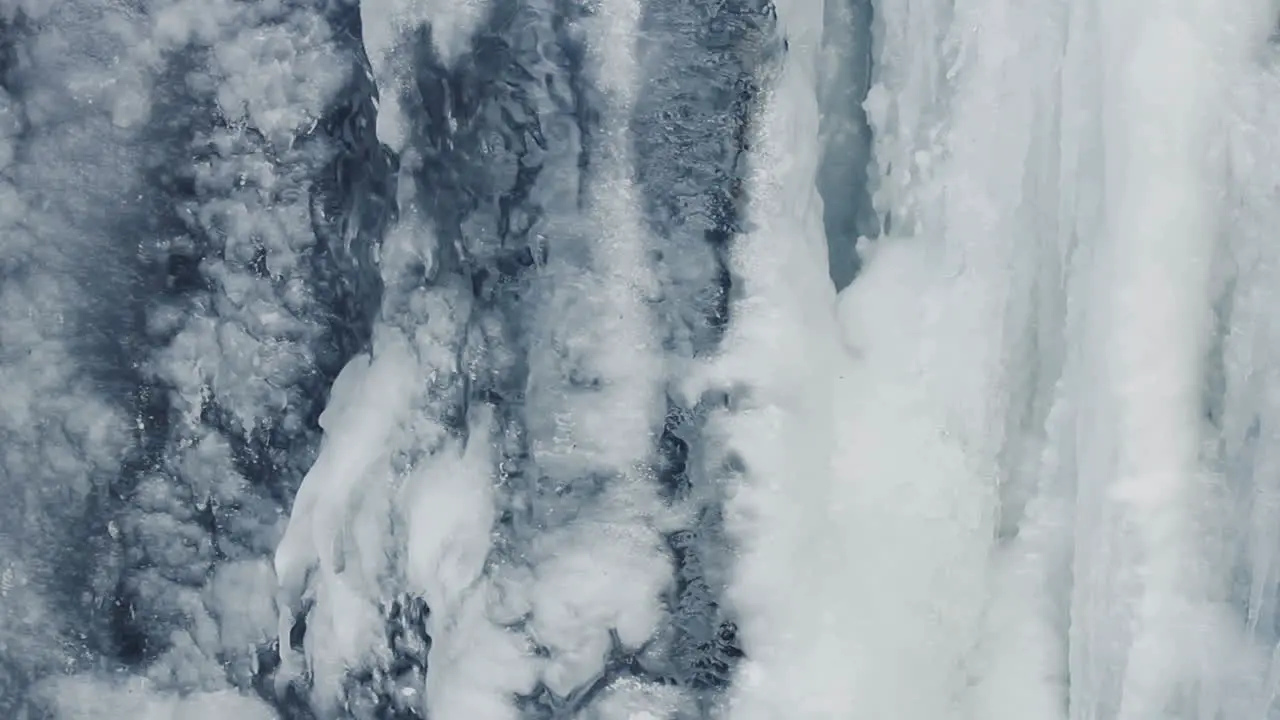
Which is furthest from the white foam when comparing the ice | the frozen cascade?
the ice

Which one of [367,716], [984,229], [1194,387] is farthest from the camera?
[367,716]

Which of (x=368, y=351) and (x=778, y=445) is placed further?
(x=368, y=351)

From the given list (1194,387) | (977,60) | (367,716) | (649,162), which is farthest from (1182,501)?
(367,716)

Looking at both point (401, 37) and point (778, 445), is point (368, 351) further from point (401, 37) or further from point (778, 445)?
point (778, 445)

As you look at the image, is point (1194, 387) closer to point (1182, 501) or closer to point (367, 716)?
point (1182, 501)

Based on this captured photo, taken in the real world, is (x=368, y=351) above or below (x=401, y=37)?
below

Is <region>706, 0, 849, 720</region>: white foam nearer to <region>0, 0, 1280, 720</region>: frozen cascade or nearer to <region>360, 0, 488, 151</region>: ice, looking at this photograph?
<region>0, 0, 1280, 720</region>: frozen cascade

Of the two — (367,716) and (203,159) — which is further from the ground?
(203,159)

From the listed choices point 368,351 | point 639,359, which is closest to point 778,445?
point 639,359

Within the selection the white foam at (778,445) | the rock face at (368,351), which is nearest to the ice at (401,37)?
the rock face at (368,351)
